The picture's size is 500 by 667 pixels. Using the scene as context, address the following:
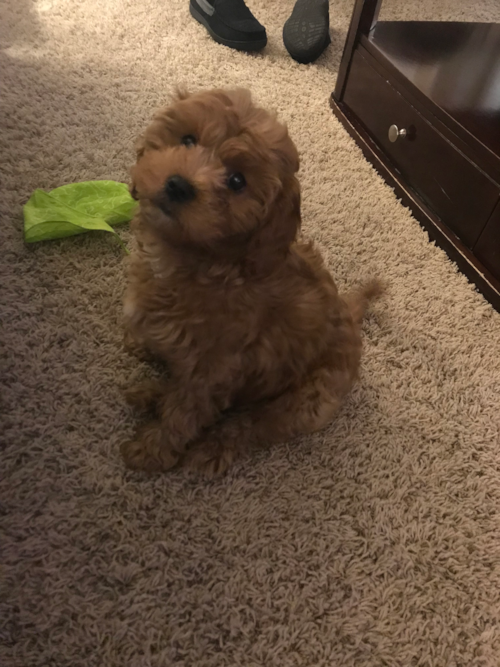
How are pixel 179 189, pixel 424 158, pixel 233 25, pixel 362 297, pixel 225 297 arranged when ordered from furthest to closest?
pixel 233 25 → pixel 424 158 → pixel 362 297 → pixel 225 297 → pixel 179 189

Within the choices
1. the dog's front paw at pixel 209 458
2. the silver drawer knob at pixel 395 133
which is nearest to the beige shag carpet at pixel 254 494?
the dog's front paw at pixel 209 458

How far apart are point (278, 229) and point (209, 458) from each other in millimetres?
488

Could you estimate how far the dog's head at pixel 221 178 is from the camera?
79cm

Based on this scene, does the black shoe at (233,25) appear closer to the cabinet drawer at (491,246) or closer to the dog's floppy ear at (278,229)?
the cabinet drawer at (491,246)

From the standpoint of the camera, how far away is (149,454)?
103 cm

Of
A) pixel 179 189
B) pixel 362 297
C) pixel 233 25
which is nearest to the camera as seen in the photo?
pixel 179 189

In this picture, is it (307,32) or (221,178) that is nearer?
(221,178)

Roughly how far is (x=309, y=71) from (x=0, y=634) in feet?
7.12

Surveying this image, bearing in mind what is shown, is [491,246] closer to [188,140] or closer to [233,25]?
[188,140]

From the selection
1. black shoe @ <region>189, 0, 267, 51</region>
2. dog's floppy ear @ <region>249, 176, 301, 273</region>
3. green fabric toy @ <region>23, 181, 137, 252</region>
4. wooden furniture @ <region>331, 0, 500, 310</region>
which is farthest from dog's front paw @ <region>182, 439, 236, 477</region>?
black shoe @ <region>189, 0, 267, 51</region>

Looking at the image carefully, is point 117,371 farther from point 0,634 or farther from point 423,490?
point 423,490

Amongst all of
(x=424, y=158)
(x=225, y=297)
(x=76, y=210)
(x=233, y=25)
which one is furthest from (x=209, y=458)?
(x=233, y=25)

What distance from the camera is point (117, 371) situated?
1178 mm

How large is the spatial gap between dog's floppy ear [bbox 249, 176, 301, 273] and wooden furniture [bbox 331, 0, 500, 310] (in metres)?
0.86
